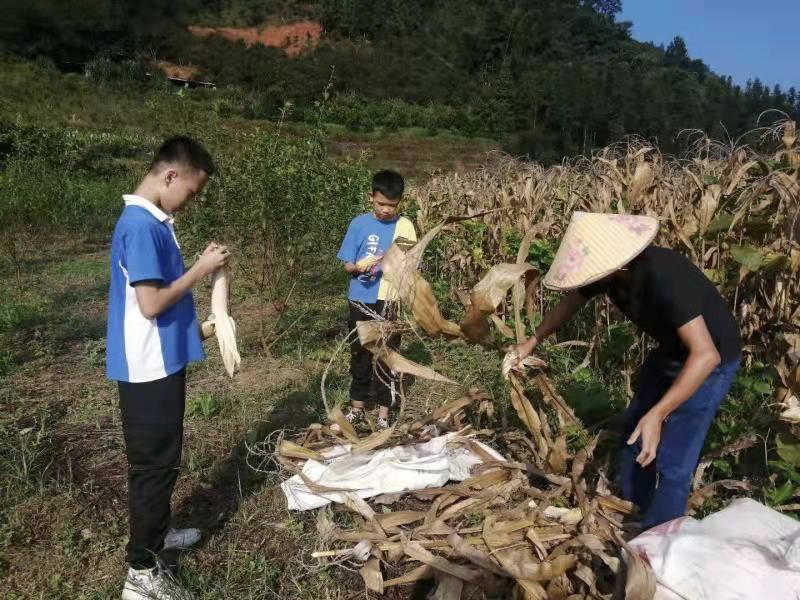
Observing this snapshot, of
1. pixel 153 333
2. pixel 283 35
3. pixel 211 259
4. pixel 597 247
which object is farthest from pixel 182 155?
pixel 283 35

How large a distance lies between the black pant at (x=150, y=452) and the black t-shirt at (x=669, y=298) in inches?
64.8

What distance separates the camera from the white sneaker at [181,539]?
260cm

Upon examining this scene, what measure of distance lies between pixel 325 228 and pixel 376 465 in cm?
304

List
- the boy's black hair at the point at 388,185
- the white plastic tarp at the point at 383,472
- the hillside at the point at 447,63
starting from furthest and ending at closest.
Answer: the hillside at the point at 447,63 → the boy's black hair at the point at 388,185 → the white plastic tarp at the point at 383,472

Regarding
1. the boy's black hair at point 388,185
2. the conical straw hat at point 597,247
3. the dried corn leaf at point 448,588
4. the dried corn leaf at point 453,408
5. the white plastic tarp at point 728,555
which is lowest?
the dried corn leaf at point 448,588

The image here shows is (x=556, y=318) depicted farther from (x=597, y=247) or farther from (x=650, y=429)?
(x=650, y=429)

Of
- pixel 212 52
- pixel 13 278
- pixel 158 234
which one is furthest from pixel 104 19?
pixel 158 234

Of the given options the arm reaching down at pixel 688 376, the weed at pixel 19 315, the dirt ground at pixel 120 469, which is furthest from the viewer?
the weed at pixel 19 315

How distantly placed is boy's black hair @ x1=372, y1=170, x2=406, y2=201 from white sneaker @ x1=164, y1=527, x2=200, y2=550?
2.04m

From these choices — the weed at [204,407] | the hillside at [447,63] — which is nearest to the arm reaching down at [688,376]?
the weed at [204,407]

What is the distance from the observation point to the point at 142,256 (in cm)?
204

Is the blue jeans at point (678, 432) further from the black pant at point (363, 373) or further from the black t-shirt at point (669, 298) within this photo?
the black pant at point (363, 373)

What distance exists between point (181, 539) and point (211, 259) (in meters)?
1.29

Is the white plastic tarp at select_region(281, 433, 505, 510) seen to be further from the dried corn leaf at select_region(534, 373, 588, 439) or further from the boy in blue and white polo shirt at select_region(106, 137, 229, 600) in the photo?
the boy in blue and white polo shirt at select_region(106, 137, 229, 600)
